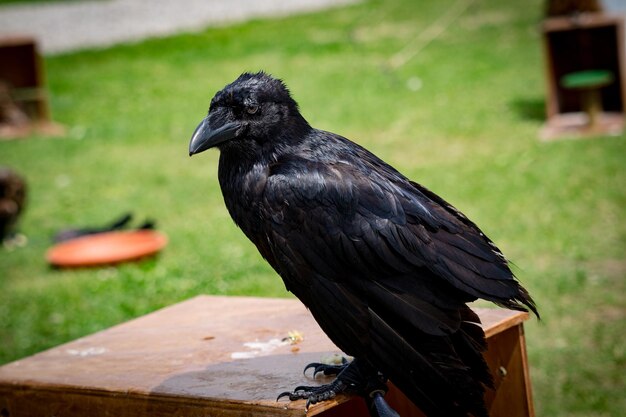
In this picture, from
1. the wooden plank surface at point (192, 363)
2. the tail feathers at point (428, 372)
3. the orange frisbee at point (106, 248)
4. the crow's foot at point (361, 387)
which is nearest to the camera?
the tail feathers at point (428, 372)

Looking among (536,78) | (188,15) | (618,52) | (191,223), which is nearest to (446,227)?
(191,223)

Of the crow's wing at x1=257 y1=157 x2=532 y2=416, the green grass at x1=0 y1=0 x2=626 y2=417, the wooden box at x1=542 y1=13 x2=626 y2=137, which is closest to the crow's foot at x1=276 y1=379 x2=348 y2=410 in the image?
the crow's wing at x1=257 y1=157 x2=532 y2=416

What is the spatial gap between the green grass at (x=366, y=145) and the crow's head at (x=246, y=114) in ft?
8.28

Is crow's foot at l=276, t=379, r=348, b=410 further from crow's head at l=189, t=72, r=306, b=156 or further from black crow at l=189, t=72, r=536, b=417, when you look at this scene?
crow's head at l=189, t=72, r=306, b=156

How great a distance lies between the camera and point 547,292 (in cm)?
671

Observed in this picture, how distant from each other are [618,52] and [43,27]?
1319cm

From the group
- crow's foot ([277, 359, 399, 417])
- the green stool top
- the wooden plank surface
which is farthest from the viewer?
the green stool top

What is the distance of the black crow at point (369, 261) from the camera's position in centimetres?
323

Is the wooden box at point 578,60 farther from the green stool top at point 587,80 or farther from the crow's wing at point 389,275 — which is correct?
the crow's wing at point 389,275

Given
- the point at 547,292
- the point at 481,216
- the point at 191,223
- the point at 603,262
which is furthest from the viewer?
the point at 191,223

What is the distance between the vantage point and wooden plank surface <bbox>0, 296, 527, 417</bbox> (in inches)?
137

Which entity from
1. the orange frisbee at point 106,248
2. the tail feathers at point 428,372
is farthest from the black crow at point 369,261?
the orange frisbee at point 106,248

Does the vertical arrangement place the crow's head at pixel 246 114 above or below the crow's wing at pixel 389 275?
above

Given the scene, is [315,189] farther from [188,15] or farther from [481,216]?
[188,15]
